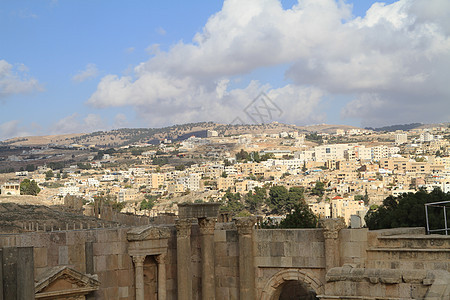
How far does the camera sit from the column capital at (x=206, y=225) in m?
16.8

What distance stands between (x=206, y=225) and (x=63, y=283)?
159 inches

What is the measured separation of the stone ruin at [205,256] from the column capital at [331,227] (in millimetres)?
24

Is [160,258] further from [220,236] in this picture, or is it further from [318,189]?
[318,189]

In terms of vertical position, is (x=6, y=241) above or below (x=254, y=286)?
above

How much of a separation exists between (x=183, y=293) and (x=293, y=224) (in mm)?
17833

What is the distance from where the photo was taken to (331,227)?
52.1 ft

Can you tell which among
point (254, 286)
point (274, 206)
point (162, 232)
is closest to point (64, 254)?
point (162, 232)

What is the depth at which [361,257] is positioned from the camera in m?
16.0

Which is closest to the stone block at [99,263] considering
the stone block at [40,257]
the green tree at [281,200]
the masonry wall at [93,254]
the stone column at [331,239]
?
the masonry wall at [93,254]

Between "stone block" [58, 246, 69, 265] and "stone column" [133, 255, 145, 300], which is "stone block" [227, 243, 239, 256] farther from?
"stone block" [58, 246, 69, 265]

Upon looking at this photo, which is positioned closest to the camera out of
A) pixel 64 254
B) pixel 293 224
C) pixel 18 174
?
pixel 64 254

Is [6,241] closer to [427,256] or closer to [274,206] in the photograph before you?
[427,256]

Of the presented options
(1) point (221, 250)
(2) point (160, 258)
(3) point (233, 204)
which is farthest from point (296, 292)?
(3) point (233, 204)

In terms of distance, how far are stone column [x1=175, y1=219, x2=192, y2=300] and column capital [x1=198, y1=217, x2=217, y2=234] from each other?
495mm
